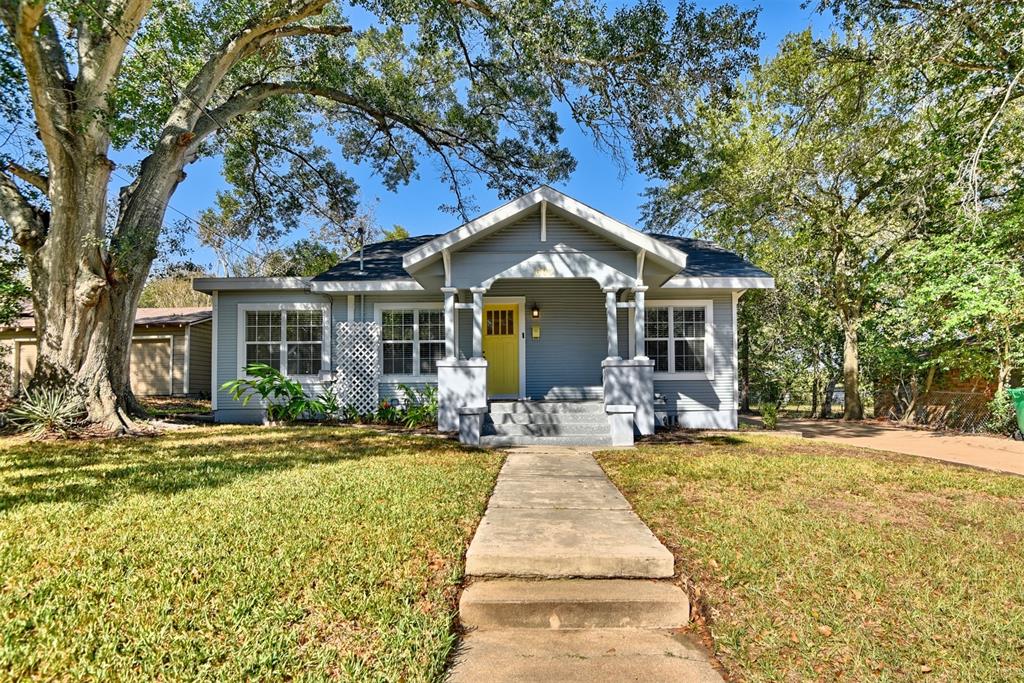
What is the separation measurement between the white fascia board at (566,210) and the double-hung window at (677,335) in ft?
7.30

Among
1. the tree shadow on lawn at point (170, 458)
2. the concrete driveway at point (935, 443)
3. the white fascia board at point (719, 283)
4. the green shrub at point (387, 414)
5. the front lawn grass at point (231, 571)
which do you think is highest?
the white fascia board at point (719, 283)

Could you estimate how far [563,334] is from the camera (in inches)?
448

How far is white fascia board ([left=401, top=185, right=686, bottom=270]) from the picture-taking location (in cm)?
903

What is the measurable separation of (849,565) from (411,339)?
9411 millimetres

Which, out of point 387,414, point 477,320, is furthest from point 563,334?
point 387,414

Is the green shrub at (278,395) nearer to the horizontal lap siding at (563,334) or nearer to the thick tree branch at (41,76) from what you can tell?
the horizontal lap siding at (563,334)

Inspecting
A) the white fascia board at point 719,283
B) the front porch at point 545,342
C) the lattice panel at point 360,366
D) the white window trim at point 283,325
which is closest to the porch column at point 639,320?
the front porch at point 545,342

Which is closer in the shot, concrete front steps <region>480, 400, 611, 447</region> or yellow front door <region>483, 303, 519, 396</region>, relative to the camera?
concrete front steps <region>480, 400, 611, 447</region>

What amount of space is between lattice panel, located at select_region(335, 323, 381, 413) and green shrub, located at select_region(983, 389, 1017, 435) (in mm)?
12009

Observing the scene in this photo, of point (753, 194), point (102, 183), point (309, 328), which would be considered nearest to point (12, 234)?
point (102, 183)

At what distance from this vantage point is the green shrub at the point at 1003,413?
374 inches

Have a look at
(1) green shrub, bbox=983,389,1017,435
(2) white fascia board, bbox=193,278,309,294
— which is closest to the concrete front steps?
(2) white fascia board, bbox=193,278,309,294

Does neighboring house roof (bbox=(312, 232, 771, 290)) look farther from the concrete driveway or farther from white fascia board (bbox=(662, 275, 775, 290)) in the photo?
the concrete driveway

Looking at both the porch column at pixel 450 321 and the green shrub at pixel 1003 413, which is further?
the green shrub at pixel 1003 413
